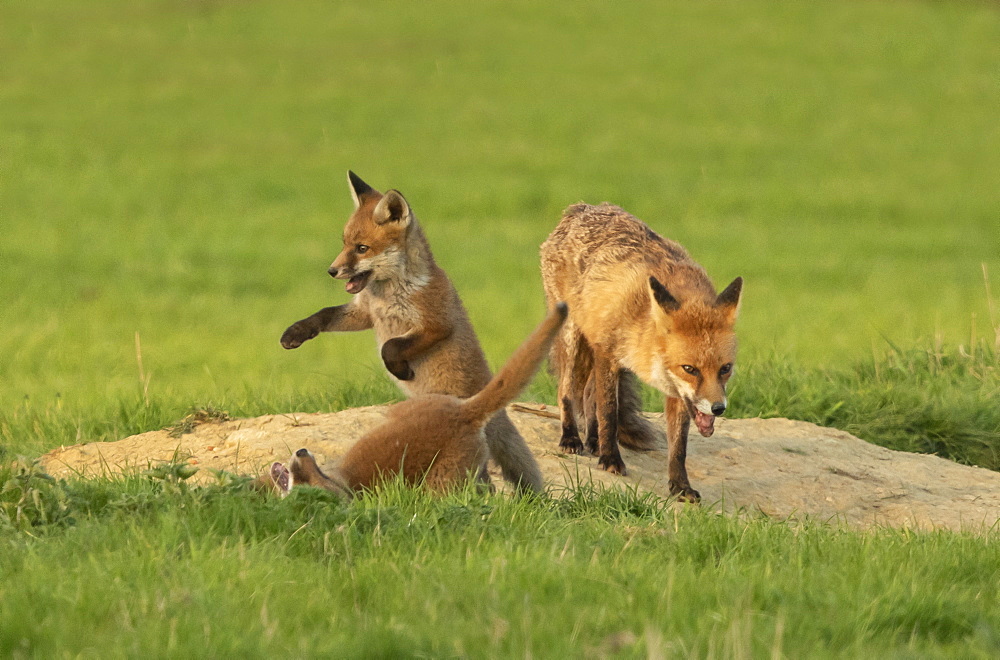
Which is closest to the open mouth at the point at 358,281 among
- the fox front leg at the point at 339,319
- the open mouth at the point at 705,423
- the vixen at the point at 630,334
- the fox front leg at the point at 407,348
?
the fox front leg at the point at 339,319

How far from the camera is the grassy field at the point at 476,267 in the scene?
3924mm

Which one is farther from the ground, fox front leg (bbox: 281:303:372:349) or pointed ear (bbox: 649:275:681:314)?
pointed ear (bbox: 649:275:681:314)

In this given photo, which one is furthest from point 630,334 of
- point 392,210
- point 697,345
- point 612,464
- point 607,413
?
point 392,210

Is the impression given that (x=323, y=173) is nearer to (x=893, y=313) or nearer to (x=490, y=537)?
(x=893, y=313)

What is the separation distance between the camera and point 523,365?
521 centimetres

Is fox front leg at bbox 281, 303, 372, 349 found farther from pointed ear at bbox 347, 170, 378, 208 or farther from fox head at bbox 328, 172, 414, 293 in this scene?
pointed ear at bbox 347, 170, 378, 208

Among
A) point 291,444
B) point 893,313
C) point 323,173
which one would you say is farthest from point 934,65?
point 291,444

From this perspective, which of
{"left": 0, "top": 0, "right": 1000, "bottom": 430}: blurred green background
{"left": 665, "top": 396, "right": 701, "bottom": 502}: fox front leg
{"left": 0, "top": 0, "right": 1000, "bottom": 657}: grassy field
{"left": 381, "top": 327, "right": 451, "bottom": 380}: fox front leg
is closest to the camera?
{"left": 0, "top": 0, "right": 1000, "bottom": 657}: grassy field

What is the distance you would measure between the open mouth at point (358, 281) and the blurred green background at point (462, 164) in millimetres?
2051

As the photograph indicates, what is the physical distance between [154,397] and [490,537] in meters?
4.68

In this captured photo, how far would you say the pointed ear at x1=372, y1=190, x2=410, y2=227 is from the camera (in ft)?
21.8

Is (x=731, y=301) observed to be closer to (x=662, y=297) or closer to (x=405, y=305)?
(x=662, y=297)

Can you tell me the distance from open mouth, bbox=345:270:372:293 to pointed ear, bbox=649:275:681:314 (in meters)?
1.55

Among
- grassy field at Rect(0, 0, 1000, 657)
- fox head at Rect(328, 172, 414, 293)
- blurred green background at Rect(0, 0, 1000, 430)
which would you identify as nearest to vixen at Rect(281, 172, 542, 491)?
fox head at Rect(328, 172, 414, 293)
